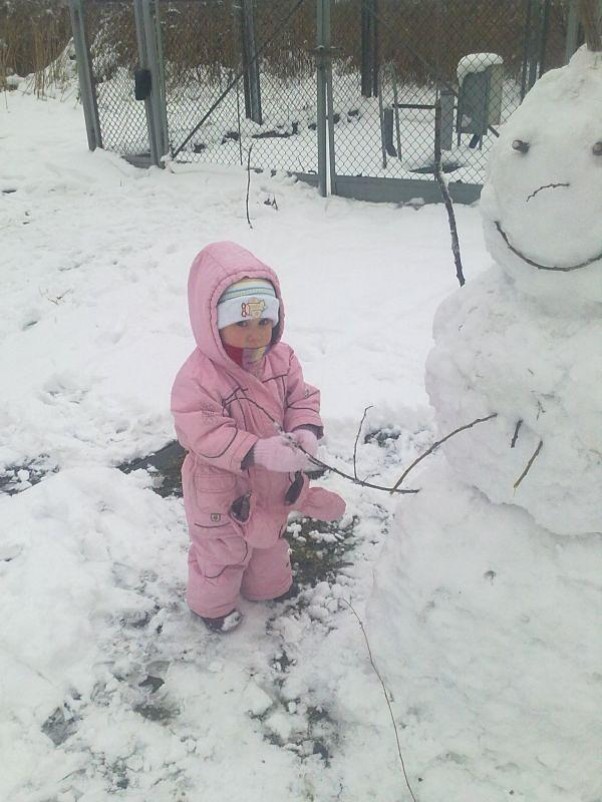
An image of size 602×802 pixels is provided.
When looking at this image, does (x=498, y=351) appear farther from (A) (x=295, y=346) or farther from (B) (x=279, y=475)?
(A) (x=295, y=346)

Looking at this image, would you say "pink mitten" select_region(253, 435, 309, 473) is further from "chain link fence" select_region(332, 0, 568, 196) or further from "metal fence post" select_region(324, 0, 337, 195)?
"metal fence post" select_region(324, 0, 337, 195)

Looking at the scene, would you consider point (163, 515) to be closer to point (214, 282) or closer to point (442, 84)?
point (214, 282)

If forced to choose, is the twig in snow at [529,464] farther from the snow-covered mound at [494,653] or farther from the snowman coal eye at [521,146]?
the snowman coal eye at [521,146]

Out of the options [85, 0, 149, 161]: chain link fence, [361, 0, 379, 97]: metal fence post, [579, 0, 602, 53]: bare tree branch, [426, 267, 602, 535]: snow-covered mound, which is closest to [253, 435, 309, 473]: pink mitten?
[426, 267, 602, 535]: snow-covered mound

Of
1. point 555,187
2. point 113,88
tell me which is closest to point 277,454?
point 555,187

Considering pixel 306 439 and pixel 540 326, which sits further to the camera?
pixel 306 439

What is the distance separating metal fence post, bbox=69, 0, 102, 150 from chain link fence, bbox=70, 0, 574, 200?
0.06m

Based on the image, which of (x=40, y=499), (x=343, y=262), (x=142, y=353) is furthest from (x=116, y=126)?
(x=40, y=499)

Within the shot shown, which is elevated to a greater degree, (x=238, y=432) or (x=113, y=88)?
(x=113, y=88)

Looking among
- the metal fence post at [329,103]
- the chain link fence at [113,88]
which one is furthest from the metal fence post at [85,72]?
the metal fence post at [329,103]

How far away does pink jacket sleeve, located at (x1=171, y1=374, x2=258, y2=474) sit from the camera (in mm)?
2033

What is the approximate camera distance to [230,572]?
2.34 meters

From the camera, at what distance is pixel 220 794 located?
1.90 meters

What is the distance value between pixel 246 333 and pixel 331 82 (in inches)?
189
